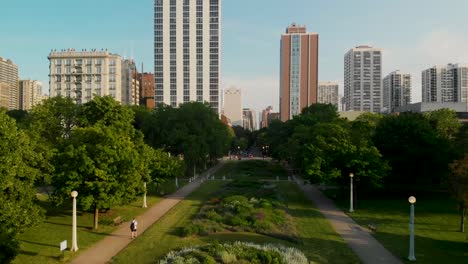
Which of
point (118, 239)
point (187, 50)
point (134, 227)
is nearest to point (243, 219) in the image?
point (134, 227)

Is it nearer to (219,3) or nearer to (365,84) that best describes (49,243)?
(219,3)

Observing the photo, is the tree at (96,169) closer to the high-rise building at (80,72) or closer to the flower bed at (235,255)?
the flower bed at (235,255)

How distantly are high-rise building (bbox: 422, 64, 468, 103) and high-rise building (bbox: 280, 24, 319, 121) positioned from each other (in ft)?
142

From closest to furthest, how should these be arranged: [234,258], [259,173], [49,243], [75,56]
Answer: [234,258] → [49,243] → [259,173] → [75,56]

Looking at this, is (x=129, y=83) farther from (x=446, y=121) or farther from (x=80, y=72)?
(x=446, y=121)

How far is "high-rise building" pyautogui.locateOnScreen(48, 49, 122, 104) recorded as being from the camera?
407ft

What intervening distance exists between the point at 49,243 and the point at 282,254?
532 inches

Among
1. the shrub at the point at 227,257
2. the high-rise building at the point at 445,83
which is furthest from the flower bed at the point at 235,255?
the high-rise building at the point at 445,83

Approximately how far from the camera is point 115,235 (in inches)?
1054

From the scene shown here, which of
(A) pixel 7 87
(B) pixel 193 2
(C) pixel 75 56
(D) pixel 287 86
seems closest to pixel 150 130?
(C) pixel 75 56

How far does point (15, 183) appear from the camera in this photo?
74.2ft

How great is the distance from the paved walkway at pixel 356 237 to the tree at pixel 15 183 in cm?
1745

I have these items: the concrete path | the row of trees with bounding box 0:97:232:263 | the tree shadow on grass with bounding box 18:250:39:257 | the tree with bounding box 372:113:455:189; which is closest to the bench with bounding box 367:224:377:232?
the tree with bounding box 372:113:455:189

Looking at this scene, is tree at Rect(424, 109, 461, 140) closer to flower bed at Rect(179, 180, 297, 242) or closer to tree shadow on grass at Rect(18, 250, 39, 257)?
flower bed at Rect(179, 180, 297, 242)
